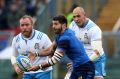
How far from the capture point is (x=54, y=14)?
2216 centimetres

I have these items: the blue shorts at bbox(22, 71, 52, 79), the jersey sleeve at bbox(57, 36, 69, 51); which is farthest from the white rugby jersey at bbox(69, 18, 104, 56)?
the jersey sleeve at bbox(57, 36, 69, 51)

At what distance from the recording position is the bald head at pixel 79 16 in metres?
14.2

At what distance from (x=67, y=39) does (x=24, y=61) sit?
1148mm

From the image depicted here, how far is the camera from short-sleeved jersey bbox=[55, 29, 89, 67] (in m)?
13.3

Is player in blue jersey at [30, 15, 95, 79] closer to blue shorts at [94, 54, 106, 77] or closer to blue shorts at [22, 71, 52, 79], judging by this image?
blue shorts at [22, 71, 52, 79]

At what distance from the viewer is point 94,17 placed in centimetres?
2231

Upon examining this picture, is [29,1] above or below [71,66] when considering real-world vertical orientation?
above

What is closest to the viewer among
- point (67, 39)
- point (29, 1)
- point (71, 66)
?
point (67, 39)

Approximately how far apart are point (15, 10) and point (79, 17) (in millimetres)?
9231

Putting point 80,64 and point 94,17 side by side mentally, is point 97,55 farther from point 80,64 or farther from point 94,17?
point 94,17

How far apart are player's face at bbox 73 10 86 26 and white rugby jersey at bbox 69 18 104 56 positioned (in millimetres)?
188

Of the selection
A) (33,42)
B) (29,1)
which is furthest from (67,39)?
(29,1)

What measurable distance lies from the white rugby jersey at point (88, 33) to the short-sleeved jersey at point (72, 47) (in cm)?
88

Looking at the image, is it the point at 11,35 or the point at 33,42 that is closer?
the point at 33,42
